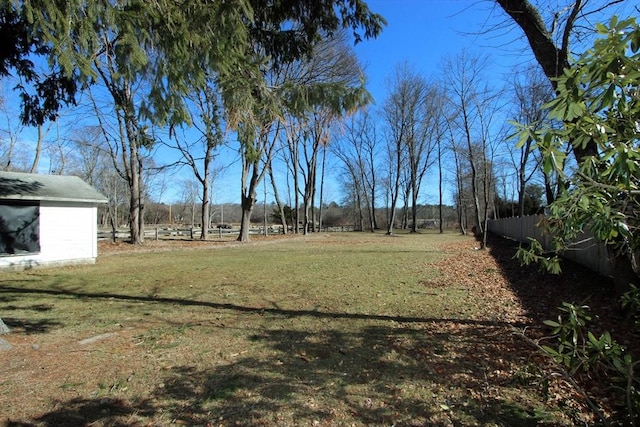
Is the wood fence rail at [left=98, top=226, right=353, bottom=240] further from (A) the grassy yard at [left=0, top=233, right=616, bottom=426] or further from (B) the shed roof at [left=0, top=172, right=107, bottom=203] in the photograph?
(A) the grassy yard at [left=0, top=233, right=616, bottom=426]

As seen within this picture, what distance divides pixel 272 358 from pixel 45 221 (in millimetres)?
11390

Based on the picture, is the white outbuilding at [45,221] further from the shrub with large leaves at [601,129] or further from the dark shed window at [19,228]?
the shrub with large leaves at [601,129]

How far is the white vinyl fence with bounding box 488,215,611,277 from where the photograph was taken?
6.78m

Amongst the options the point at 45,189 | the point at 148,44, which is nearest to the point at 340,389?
the point at 148,44

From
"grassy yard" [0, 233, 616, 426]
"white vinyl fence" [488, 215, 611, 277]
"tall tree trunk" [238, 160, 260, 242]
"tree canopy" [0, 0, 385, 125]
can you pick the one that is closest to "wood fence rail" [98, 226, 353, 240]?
"tall tree trunk" [238, 160, 260, 242]

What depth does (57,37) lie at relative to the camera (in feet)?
12.6

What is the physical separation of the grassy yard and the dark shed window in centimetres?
345

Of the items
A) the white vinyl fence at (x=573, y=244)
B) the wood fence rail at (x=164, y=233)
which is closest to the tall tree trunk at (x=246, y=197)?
the wood fence rail at (x=164, y=233)

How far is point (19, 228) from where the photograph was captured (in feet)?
36.2

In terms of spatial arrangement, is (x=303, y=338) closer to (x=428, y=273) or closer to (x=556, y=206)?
(x=556, y=206)

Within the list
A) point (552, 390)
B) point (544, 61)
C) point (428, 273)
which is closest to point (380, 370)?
point (552, 390)

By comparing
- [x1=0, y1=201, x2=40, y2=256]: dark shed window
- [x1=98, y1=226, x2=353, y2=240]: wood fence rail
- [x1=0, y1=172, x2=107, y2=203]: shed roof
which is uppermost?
[x1=0, y1=172, x2=107, y2=203]: shed roof

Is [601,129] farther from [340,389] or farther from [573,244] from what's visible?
[340,389]

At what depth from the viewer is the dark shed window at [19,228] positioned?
35.0 ft
